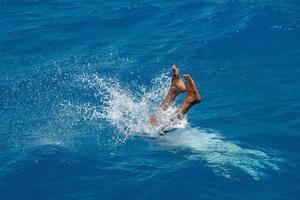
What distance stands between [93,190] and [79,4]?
12030 millimetres

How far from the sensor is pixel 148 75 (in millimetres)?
16516

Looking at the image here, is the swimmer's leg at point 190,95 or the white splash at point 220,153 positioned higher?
the swimmer's leg at point 190,95

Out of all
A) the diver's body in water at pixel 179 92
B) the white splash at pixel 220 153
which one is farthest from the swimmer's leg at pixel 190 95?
the white splash at pixel 220 153

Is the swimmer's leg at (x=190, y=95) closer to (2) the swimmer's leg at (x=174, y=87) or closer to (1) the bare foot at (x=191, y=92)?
(1) the bare foot at (x=191, y=92)

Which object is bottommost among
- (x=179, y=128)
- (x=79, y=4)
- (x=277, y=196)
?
(x=277, y=196)

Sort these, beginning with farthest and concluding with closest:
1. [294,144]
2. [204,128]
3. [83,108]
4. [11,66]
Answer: [11,66], [83,108], [204,128], [294,144]

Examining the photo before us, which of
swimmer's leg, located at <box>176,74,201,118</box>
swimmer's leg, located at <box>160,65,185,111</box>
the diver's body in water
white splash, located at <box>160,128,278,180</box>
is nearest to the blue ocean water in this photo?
white splash, located at <box>160,128,278,180</box>

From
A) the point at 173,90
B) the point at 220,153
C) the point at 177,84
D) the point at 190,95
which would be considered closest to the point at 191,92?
the point at 190,95

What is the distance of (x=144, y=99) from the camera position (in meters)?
15.1

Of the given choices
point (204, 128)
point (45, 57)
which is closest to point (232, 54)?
point (204, 128)

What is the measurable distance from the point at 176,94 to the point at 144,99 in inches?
87.8

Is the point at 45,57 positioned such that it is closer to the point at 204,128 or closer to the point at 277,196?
the point at 204,128

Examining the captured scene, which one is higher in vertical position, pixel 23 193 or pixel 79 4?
pixel 79 4

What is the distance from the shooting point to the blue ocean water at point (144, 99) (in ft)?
38.5
